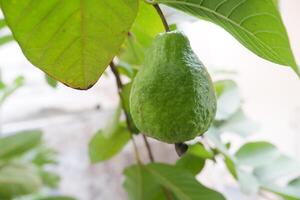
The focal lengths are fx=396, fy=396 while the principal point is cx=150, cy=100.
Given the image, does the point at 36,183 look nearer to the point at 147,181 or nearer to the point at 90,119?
the point at 147,181

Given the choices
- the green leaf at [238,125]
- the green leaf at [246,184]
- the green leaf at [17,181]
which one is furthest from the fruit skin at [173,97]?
the green leaf at [17,181]

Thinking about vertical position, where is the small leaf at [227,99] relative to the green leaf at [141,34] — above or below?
below

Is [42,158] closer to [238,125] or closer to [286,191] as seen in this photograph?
[238,125]

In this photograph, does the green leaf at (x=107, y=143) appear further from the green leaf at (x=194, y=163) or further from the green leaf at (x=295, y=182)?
the green leaf at (x=295, y=182)

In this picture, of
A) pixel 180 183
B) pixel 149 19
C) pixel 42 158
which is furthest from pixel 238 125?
pixel 42 158

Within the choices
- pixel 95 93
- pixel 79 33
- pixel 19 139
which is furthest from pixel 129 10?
pixel 95 93
